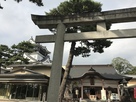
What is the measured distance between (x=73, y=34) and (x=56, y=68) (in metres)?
1.41

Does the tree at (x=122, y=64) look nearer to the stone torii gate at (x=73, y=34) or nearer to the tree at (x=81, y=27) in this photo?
the tree at (x=81, y=27)

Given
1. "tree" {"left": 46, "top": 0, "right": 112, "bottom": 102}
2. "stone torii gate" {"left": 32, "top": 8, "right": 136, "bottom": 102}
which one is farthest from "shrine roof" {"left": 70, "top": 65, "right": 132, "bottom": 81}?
"stone torii gate" {"left": 32, "top": 8, "right": 136, "bottom": 102}

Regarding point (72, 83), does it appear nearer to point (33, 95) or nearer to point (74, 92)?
point (74, 92)

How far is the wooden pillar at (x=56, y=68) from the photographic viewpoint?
500 cm

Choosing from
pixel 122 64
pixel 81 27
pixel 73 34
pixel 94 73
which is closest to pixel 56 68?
pixel 73 34

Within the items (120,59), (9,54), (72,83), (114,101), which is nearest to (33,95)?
(72,83)

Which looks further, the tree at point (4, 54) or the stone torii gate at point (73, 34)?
the tree at point (4, 54)

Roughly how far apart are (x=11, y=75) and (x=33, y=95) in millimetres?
Result: 4179

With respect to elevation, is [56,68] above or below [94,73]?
below

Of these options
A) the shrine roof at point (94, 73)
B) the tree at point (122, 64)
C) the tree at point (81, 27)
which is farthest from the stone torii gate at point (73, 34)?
the tree at point (122, 64)

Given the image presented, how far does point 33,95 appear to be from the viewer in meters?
19.8

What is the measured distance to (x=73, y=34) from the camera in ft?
18.5

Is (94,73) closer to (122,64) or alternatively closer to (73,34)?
(73,34)

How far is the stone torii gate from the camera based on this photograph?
5094 millimetres
